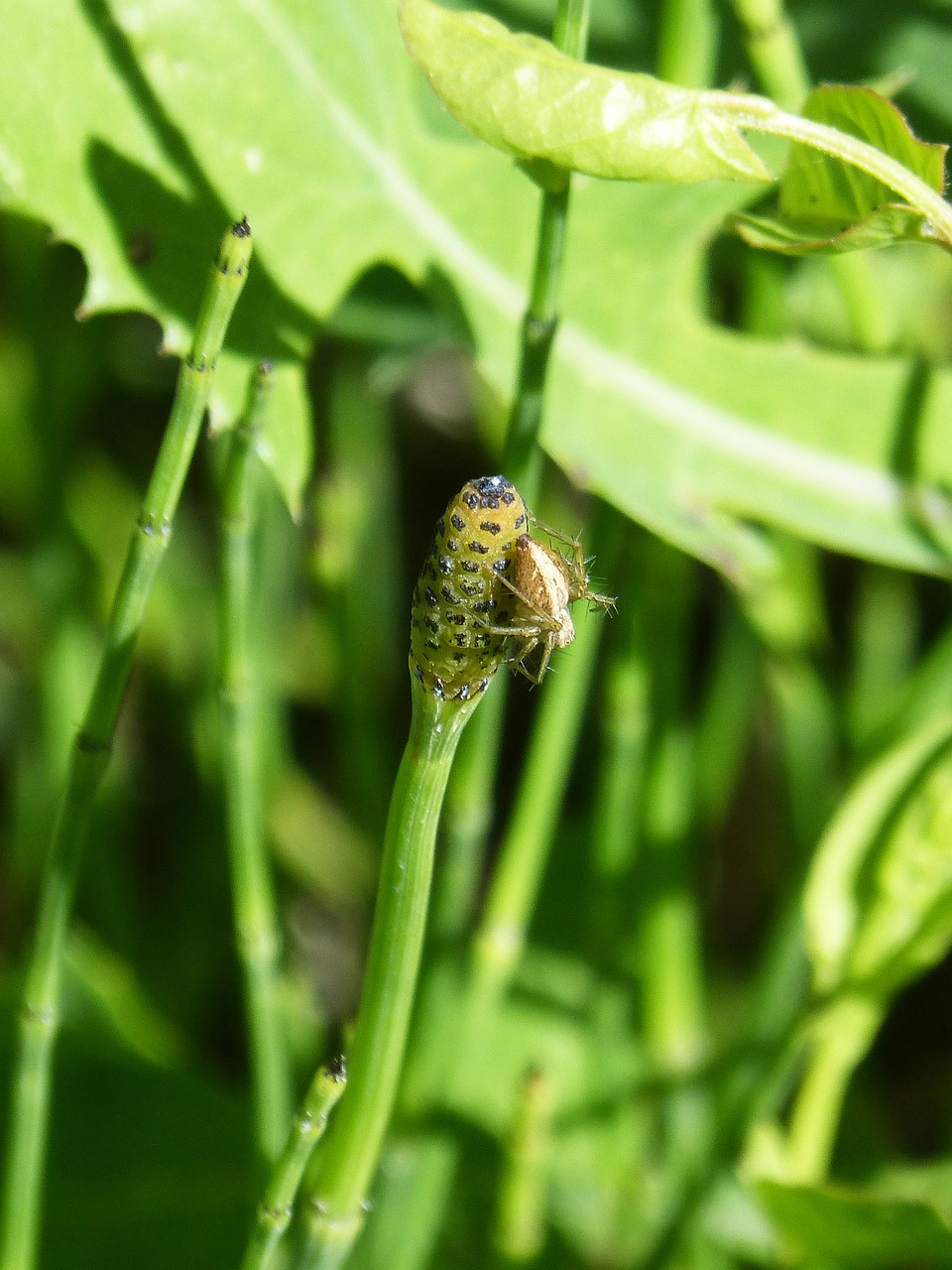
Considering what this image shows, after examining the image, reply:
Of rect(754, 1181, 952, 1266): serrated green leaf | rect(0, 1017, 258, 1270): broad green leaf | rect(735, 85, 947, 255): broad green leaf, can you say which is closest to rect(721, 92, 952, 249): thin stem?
rect(735, 85, 947, 255): broad green leaf

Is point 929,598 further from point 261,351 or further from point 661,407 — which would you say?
point 261,351

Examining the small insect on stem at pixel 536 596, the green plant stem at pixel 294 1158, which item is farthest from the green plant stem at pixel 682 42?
the green plant stem at pixel 294 1158

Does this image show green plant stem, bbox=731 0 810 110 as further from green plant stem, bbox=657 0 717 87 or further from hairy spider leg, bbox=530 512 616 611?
hairy spider leg, bbox=530 512 616 611

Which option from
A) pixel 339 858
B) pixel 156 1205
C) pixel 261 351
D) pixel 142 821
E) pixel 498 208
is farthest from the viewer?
pixel 142 821

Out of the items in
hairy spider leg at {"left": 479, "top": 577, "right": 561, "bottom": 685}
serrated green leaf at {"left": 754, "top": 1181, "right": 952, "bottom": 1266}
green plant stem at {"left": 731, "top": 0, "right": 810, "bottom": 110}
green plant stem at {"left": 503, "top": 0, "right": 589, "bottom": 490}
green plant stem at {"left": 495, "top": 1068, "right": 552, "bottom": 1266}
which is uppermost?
green plant stem at {"left": 731, "top": 0, "right": 810, "bottom": 110}

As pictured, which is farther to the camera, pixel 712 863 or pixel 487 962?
pixel 712 863

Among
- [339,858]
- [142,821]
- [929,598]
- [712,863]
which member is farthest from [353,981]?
[929,598]
